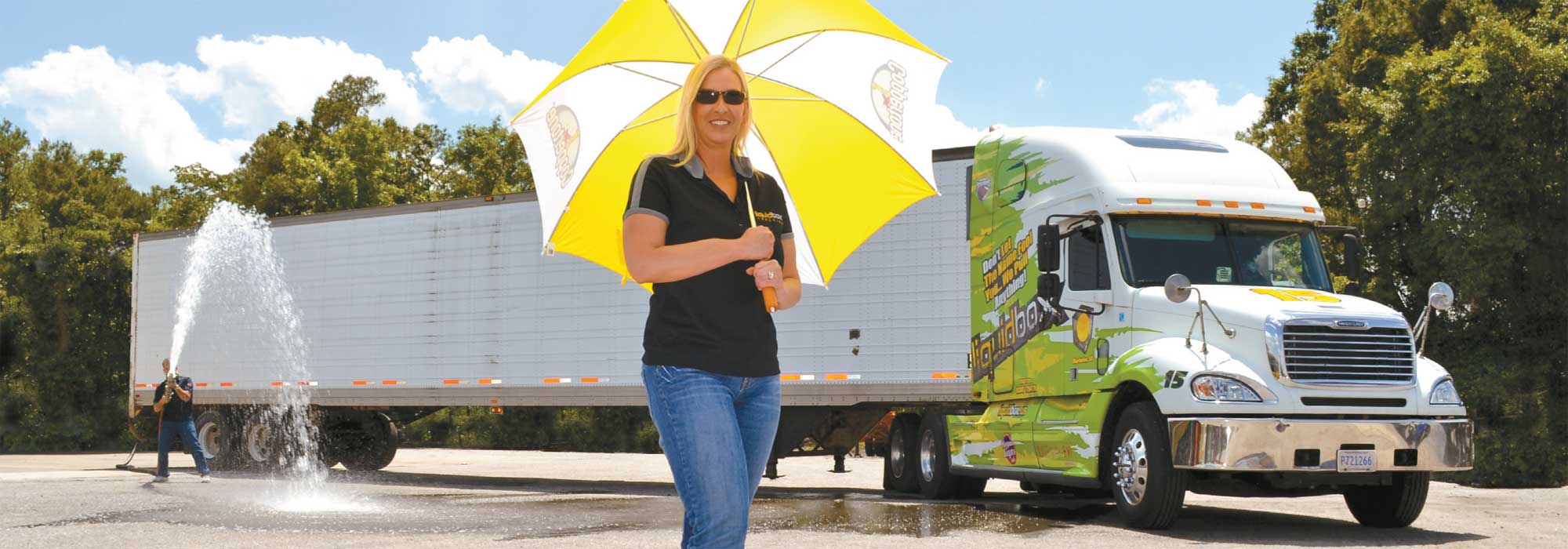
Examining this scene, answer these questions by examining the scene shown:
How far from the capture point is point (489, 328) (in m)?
19.6

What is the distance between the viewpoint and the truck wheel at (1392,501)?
11320 millimetres

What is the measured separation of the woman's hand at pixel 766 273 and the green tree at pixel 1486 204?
24.3m

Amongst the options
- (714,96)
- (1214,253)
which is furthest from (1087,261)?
(714,96)

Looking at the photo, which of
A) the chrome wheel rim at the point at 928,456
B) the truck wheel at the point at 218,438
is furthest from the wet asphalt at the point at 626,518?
the truck wheel at the point at 218,438

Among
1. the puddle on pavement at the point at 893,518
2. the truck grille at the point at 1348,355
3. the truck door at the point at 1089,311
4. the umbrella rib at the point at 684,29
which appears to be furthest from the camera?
the truck door at the point at 1089,311

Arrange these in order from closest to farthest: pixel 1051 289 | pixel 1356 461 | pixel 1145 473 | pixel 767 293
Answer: pixel 767 293 → pixel 1356 461 → pixel 1145 473 → pixel 1051 289

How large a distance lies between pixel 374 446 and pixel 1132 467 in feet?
49.7

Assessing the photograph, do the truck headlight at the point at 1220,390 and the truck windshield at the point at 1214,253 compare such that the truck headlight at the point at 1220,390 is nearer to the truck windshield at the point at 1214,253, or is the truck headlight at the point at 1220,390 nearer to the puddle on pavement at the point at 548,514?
the truck windshield at the point at 1214,253

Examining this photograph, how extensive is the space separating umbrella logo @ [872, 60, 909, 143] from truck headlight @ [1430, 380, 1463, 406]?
6862 mm

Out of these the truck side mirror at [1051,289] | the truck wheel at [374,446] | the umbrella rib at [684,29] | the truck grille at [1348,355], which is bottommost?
the truck wheel at [374,446]

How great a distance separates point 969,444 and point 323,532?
6.29 meters

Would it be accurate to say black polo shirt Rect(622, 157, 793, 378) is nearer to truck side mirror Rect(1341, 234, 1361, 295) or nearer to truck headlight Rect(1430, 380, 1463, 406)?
truck headlight Rect(1430, 380, 1463, 406)

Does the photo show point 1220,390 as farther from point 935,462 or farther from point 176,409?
point 176,409

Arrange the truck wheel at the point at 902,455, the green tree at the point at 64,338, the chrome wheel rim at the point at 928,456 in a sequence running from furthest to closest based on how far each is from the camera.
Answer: the green tree at the point at 64,338
the truck wheel at the point at 902,455
the chrome wheel rim at the point at 928,456
